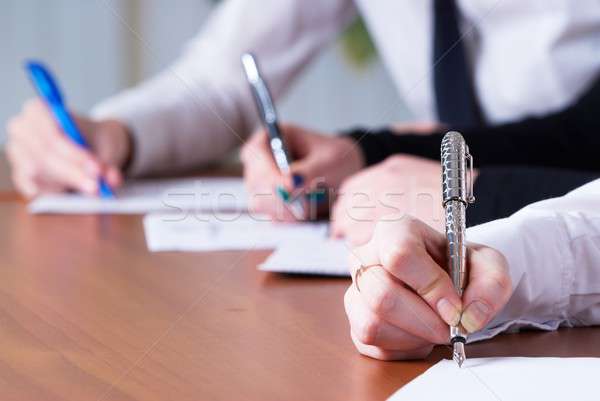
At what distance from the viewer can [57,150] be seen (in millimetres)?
1203

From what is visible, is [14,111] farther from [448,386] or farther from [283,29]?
[448,386]

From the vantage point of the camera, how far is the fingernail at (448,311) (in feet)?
1.62

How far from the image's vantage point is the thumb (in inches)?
19.6

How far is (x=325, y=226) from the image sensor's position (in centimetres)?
95

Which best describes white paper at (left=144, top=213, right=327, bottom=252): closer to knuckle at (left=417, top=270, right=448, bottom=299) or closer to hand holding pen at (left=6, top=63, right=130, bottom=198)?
hand holding pen at (left=6, top=63, right=130, bottom=198)

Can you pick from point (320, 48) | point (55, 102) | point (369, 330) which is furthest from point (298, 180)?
point (320, 48)

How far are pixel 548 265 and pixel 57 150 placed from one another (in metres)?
0.79

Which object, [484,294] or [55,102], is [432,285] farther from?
[55,102]

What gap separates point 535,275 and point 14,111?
274 cm

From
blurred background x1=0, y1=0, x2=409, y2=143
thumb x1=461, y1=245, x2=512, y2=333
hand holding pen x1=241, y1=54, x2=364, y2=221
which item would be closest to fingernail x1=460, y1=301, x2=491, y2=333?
thumb x1=461, y1=245, x2=512, y2=333

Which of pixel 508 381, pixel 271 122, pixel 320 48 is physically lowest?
pixel 508 381

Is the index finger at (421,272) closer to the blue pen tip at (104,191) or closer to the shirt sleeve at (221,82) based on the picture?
the blue pen tip at (104,191)

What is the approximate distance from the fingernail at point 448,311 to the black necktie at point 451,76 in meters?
0.78

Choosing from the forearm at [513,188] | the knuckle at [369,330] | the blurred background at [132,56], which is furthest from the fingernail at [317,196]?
the blurred background at [132,56]
